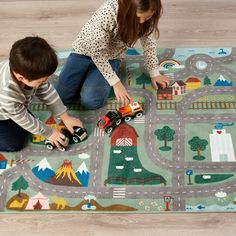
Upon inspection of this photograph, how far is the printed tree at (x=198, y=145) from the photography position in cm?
141

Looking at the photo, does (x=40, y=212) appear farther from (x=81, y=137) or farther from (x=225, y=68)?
(x=225, y=68)

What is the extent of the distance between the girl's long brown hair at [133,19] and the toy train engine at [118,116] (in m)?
0.22

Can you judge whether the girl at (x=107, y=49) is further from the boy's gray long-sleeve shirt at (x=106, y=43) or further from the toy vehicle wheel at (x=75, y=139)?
the toy vehicle wheel at (x=75, y=139)

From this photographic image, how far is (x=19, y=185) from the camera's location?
1380 mm

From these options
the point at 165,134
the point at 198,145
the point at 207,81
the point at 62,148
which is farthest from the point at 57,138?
the point at 207,81

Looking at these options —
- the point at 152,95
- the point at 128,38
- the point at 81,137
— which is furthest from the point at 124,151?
the point at 128,38

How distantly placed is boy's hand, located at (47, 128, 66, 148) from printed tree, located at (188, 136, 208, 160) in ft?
1.38

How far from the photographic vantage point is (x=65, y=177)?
1390mm

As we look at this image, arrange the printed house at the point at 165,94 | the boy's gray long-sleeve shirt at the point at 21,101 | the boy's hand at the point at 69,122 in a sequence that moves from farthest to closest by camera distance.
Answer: the printed house at the point at 165,94 → the boy's hand at the point at 69,122 → the boy's gray long-sleeve shirt at the point at 21,101

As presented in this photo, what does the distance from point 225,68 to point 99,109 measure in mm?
506

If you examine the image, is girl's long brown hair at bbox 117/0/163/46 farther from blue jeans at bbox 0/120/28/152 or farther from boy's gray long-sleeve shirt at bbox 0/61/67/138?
blue jeans at bbox 0/120/28/152

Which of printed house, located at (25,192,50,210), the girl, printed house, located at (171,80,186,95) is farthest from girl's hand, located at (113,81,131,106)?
printed house, located at (25,192,50,210)

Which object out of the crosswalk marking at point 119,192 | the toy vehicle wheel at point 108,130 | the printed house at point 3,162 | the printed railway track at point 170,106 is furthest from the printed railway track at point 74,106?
the crosswalk marking at point 119,192

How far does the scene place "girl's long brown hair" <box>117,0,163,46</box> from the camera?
122 centimetres
